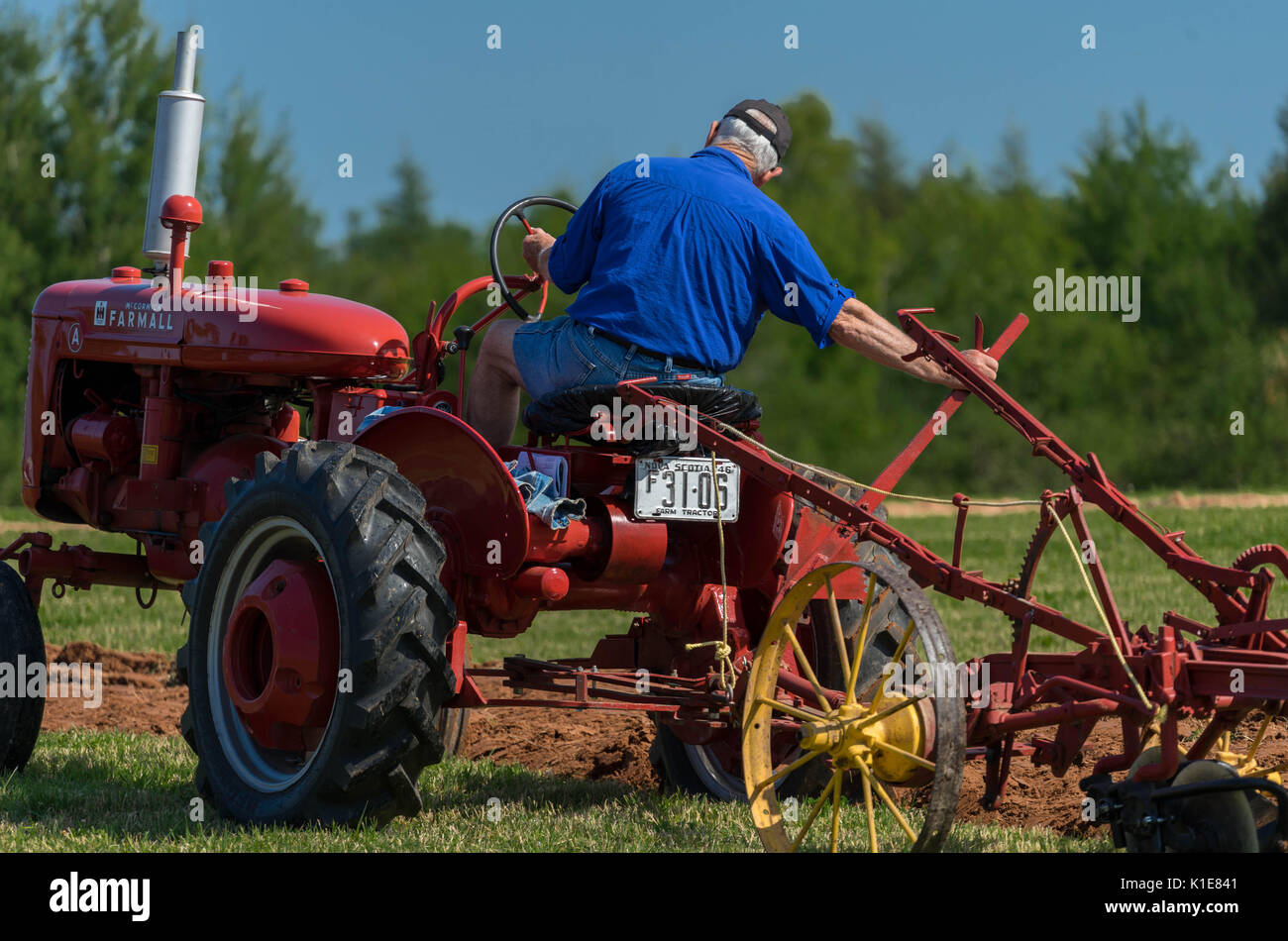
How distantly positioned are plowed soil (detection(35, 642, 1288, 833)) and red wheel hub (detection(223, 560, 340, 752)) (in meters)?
1.62

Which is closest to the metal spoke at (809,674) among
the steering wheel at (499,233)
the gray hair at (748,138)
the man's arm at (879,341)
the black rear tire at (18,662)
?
the man's arm at (879,341)

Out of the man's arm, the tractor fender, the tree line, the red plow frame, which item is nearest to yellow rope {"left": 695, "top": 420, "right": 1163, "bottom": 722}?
the red plow frame

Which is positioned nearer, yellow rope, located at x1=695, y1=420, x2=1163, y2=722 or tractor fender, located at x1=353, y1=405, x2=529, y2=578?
yellow rope, located at x1=695, y1=420, x2=1163, y2=722

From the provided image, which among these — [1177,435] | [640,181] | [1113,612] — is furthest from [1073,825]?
[1177,435]

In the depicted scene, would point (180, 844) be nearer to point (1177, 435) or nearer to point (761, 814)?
point (761, 814)

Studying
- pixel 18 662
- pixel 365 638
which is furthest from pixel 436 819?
pixel 18 662

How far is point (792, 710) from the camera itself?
4.26 metres

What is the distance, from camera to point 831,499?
4.30 meters

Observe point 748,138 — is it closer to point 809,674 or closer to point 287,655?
point 809,674

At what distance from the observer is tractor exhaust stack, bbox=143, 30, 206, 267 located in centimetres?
639

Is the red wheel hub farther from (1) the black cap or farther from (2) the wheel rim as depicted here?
(1) the black cap

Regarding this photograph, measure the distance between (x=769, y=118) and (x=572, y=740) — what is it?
280 centimetres

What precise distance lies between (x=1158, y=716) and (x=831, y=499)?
990mm

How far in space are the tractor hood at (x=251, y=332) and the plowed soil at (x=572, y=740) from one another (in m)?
1.66
